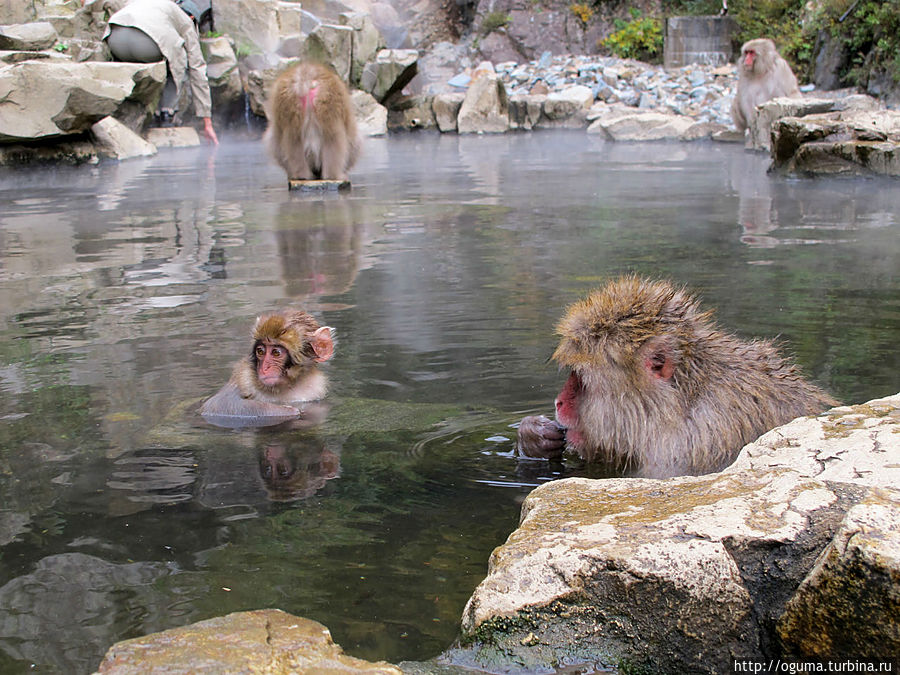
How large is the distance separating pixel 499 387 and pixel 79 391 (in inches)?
61.9

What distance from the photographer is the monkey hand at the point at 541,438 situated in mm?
2779

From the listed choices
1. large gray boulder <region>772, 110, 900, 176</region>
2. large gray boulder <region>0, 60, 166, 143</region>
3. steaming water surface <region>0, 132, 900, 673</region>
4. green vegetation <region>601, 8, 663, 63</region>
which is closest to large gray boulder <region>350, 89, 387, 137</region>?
green vegetation <region>601, 8, 663, 63</region>

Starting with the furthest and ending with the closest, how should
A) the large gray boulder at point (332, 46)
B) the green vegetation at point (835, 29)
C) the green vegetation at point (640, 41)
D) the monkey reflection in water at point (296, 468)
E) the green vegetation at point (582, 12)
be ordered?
the green vegetation at point (582, 12) < the green vegetation at point (640, 41) < the large gray boulder at point (332, 46) < the green vegetation at point (835, 29) < the monkey reflection in water at point (296, 468)

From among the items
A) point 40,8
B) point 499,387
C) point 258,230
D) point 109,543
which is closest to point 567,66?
point 40,8

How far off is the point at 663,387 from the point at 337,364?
1779 millimetres

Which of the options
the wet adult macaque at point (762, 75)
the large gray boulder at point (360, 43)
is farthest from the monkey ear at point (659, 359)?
the large gray boulder at point (360, 43)

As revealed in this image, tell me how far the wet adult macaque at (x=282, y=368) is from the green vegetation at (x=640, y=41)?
22.4 m

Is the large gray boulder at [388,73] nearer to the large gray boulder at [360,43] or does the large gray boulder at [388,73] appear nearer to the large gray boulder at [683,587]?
the large gray boulder at [360,43]

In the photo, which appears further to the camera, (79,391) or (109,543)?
(79,391)

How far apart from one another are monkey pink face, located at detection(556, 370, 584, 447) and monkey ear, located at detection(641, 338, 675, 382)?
222 mm

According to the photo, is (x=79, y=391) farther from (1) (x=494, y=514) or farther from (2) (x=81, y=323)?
(1) (x=494, y=514)

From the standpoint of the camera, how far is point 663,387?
2.56 m

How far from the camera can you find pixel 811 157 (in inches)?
391

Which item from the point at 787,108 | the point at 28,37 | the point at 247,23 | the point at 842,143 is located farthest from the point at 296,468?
the point at 247,23
